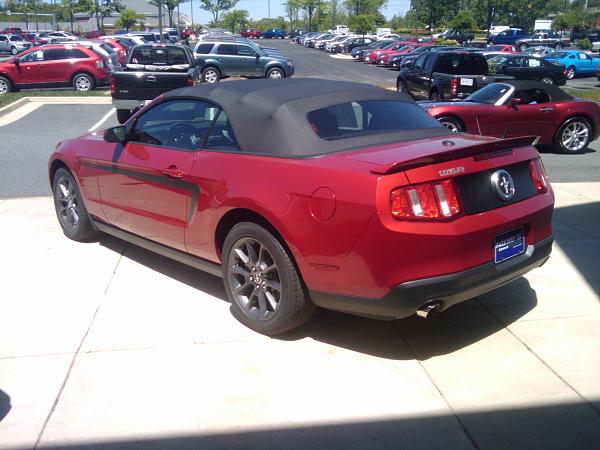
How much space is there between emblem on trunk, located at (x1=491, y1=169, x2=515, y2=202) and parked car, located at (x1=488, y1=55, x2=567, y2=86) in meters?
25.5

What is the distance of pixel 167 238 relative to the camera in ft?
17.3

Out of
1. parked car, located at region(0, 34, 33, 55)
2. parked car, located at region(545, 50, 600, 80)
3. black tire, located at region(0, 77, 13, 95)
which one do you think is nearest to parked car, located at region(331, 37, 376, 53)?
parked car, located at region(0, 34, 33, 55)

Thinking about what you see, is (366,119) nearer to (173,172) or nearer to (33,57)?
(173,172)

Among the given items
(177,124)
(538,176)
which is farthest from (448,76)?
(538,176)

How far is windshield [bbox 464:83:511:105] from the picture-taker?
1173 cm

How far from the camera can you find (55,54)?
23250 millimetres

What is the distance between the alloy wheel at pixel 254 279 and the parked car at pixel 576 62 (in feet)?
108

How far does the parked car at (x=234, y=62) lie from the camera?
2719 cm

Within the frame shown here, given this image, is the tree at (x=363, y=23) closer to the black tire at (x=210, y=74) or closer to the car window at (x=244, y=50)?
the car window at (x=244, y=50)

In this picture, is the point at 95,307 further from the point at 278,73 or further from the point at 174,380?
the point at 278,73

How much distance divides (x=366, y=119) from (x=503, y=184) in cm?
123

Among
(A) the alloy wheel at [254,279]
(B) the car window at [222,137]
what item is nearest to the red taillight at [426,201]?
(A) the alloy wheel at [254,279]

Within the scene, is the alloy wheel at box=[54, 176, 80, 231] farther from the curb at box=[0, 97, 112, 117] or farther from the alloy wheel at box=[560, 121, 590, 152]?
the curb at box=[0, 97, 112, 117]

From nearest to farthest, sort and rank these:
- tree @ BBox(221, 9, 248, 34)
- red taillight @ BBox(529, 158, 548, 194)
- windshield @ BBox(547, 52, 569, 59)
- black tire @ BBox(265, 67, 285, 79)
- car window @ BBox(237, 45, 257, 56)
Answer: red taillight @ BBox(529, 158, 548, 194) < car window @ BBox(237, 45, 257, 56) < black tire @ BBox(265, 67, 285, 79) < windshield @ BBox(547, 52, 569, 59) < tree @ BBox(221, 9, 248, 34)
